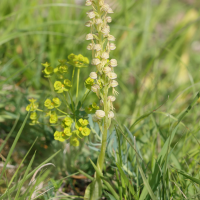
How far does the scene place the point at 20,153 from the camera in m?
1.11

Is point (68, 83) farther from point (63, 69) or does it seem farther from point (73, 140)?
point (73, 140)

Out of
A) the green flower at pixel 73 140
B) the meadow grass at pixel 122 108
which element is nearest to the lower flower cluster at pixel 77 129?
the green flower at pixel 73 140

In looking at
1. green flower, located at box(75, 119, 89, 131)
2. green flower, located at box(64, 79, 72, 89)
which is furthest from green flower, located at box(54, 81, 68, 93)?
green flower, located at box(75, 119, 89, 131)

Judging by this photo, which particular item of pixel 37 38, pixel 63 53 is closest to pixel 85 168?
pixel 63 53

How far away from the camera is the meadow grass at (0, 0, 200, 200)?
0.82 meters

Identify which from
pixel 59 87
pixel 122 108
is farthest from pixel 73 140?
pixel 122 108

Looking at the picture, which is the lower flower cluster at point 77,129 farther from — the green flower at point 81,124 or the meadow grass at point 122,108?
the meadow grass at point 122,108

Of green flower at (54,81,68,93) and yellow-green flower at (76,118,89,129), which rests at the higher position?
green flower at (54,81,68,93)

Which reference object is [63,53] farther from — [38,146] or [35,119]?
[35,119]

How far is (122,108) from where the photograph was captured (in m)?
1.61

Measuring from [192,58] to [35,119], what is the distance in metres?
2.28

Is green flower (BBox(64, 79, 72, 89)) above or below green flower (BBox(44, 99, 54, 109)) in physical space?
above

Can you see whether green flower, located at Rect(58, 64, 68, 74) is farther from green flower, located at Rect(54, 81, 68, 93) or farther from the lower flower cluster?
the lower flower cluster

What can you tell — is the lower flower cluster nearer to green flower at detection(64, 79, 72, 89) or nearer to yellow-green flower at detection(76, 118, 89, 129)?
yellow-green flower at detection(76, 118, 89, 129)
